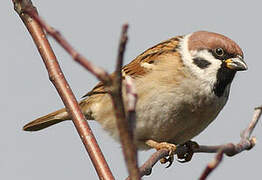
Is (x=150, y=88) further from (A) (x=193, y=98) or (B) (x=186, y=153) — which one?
(B) (x=186, y=153)

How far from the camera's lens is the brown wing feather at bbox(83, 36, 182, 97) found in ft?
14.0

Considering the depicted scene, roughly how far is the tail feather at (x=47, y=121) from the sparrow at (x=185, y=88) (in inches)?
36.3

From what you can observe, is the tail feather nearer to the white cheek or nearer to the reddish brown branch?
the white cheek

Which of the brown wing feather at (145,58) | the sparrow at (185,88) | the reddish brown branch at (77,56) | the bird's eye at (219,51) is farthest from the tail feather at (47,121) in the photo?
the reddish brown branch at (77,56)

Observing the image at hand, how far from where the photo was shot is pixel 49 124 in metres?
5.07

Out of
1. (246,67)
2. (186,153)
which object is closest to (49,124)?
(186,153)

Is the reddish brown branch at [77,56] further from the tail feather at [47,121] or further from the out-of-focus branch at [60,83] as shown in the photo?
the tail feather at [47,121]

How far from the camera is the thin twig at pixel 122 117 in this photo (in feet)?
2.89

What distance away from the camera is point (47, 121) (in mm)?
5023

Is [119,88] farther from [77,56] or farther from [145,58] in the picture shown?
[145,58]

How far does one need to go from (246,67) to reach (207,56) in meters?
0.37

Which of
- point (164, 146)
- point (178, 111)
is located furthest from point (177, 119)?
point (164, 146)

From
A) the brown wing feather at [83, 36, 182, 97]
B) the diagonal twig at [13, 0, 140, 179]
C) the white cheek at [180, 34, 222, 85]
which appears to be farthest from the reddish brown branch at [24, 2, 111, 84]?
the brown wing feather at [83, 36, 182, 97]

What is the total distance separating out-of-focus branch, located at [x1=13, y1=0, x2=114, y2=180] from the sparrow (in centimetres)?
113
